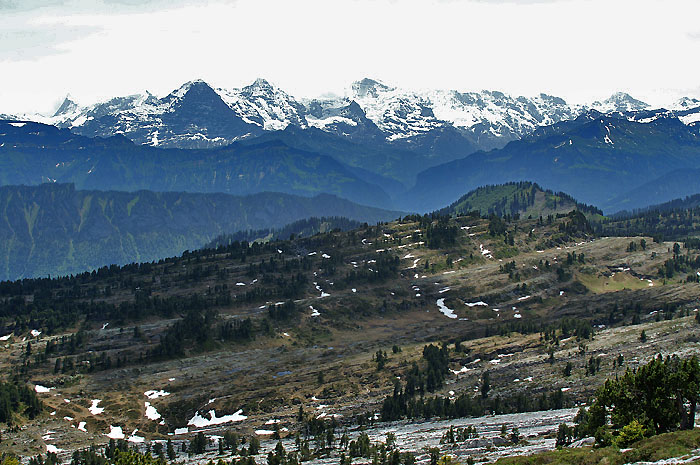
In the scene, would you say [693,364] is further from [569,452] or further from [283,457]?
[283,457]

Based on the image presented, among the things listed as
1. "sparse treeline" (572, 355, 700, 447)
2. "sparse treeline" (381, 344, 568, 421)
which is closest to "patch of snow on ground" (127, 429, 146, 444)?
"sparse treeline" (381, 344, 568, 421)

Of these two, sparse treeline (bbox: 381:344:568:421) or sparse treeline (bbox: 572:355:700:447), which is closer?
sparse treeline (bbox: 572:355:700:447)

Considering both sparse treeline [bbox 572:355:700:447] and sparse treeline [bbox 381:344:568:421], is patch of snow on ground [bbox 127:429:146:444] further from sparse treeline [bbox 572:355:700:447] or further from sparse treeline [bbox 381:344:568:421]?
sparse treeline [bbox 572:355:700:447]

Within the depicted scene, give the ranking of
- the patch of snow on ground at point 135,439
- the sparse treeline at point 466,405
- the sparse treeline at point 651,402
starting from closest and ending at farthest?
the sparse treeline at point 651,402, the sparse treeline at point 466,405, the patch of snow on ground at point 135,439

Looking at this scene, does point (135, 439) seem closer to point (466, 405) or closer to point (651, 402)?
point (466, 405)

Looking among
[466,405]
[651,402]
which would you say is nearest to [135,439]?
[466,405]

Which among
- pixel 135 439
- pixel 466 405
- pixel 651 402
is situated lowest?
pixel 135 439

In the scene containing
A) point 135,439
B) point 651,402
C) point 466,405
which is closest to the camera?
point 651,402

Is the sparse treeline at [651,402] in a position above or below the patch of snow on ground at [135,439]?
above

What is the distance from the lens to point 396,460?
13088 cm

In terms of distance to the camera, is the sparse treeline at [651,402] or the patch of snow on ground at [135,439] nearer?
the sparse treeline at [651,402]

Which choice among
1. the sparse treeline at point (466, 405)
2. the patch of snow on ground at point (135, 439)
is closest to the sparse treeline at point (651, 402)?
the sparse treeline at point (466, 405)

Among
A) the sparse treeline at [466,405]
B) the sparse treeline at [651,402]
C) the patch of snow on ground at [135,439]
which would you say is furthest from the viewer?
the patch of snow on ground at [135,439]

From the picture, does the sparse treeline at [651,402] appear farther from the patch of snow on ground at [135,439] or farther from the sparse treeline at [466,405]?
the patch of snow on ground at [135,439]
